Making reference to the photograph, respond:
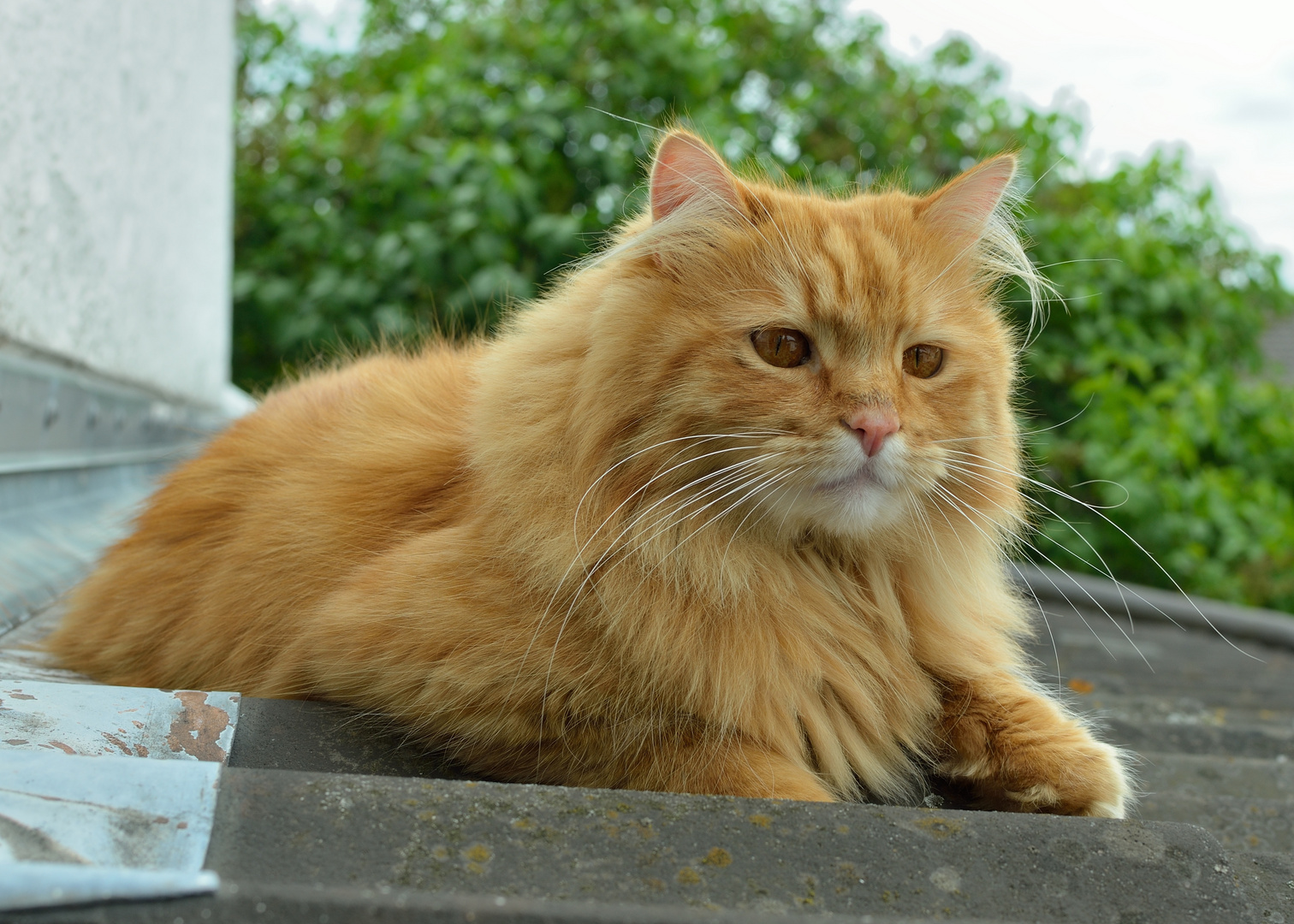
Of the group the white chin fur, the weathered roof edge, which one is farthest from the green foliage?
the white chin fur

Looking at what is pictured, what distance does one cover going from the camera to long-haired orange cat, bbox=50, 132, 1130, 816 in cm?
137

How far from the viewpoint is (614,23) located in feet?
17.9

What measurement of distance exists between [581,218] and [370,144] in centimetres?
160

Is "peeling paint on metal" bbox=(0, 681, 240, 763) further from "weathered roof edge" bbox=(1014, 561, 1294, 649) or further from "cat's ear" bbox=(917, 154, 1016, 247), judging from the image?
"weathered roof edge" bbox=(1014, 561, 1294, 649)

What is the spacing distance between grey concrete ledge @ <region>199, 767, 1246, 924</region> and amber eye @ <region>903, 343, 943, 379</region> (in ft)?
2.40

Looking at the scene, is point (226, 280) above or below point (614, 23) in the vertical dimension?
below

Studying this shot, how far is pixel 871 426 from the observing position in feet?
Result: 4.55

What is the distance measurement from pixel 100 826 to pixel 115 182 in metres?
2.45

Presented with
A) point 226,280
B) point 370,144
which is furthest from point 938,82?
point 226,280

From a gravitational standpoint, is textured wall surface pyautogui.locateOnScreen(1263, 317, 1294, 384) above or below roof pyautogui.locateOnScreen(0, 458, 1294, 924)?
above

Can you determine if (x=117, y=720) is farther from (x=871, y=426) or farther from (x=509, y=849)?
(x=871, y=426)

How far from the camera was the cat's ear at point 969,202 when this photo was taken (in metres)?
1.69

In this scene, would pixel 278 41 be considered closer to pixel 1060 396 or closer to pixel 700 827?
pixel 1060 396

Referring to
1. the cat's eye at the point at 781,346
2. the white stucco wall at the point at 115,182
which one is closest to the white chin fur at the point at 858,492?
the cat's eye at the point at 781,346
